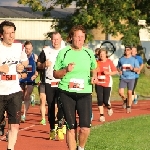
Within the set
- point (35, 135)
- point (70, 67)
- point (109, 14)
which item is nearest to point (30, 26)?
point (109, 14)

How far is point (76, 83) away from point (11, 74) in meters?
0.99

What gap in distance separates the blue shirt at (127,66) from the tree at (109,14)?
21332 mm

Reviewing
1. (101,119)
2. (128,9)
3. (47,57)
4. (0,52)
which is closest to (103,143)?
(47,57)

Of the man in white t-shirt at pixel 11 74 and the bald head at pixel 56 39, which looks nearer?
the man in white t-shirt at pixel 11 74

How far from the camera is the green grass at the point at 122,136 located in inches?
519

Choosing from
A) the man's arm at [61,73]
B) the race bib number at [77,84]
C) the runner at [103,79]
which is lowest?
the runner at [103,79]

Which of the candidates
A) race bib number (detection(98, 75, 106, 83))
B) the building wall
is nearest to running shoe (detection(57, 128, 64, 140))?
race bib number (detection(98, 75, 106, 83))

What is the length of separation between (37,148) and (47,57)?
2451 millimetres

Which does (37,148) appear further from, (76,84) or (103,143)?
(76,84)

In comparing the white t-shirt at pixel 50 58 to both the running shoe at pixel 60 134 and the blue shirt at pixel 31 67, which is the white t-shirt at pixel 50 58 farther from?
the blue shirt at pixel 31 67

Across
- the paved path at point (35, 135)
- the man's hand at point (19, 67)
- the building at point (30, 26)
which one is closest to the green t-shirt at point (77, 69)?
the man's hand at point (19, 67)

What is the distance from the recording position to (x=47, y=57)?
1518 centimetres

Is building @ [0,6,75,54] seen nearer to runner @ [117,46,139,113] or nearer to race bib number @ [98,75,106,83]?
runner @ [117,46,139,113]

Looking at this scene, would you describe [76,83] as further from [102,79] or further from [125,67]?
[125,67]
